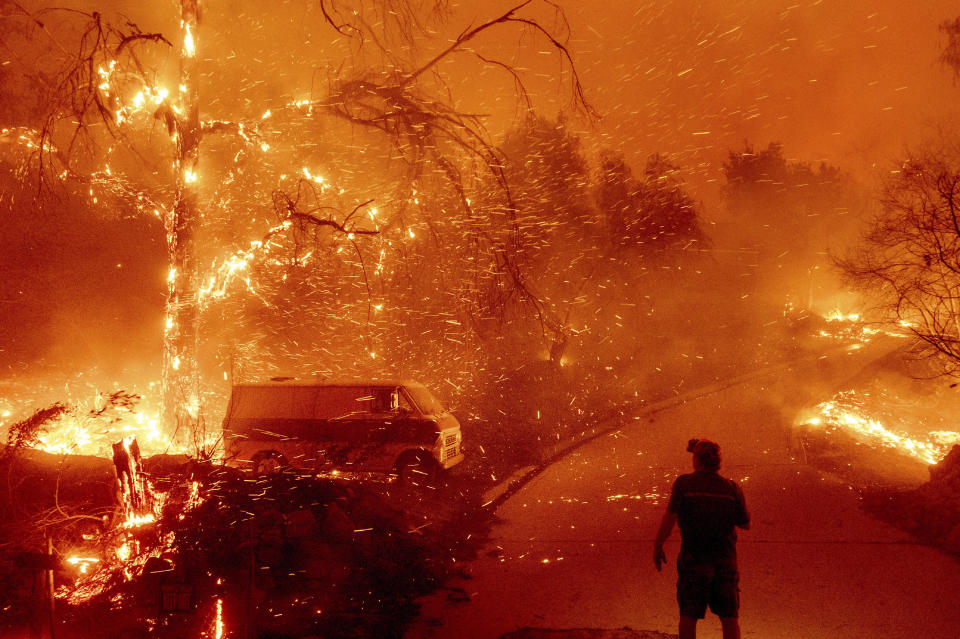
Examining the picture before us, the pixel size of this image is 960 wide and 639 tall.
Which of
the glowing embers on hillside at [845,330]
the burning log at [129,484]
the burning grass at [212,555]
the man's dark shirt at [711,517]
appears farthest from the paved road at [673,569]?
the glowing embers on hillside at [845,330]

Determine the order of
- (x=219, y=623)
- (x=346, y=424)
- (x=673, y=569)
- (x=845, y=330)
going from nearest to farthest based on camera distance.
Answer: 1. (x=219, y=623)
2. (x=673, y=569)
3. (x=346, y=424)
4. (x=845, y=330)

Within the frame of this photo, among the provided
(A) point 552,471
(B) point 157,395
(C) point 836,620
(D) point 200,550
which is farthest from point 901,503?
(B) point 157,395

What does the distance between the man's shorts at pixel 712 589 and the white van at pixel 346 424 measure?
23.6ft

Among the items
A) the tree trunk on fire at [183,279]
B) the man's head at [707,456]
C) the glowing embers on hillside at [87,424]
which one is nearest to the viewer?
the man's head at [707,456]

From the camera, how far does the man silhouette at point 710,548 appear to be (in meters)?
4.10

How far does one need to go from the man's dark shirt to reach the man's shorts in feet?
0.19

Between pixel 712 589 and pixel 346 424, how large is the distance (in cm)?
861

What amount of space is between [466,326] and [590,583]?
1453 cm

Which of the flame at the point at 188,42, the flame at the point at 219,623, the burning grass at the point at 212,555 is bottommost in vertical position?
the flame at the point at 219,623

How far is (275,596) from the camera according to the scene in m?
5.77

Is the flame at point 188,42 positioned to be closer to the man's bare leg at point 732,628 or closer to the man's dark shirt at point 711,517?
the man's dark shirt at point 711,517

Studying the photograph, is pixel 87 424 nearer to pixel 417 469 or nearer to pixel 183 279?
pixel 183 279

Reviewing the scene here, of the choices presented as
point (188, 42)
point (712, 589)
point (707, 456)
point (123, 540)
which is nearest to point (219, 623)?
point (123, 540)

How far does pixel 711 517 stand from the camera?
13.6ft
